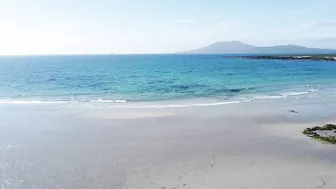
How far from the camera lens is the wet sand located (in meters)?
11.3

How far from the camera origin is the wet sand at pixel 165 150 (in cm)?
1128

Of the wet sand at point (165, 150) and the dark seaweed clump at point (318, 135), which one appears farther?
the dark seaweed clump at point (318, 135)

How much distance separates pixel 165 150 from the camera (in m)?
14.8

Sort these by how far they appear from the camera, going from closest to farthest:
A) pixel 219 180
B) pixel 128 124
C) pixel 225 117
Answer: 1. pixel 219 180
2. pixel 128 124
3. pixel 225 117

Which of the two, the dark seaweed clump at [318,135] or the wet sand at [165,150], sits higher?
the dark seaweed clump at [318,135]

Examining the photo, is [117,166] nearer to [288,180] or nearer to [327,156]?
[288,180]

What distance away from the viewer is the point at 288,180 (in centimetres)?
1130

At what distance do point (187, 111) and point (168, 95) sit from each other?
10419mm

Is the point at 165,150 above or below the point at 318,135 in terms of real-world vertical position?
below

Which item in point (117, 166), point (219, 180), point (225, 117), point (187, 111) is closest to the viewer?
point (219, 180)

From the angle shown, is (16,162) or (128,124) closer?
(16,162)

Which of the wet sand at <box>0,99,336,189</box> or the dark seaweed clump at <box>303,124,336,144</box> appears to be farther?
the dark seaweed clump at <box>303,124,336,144</box>

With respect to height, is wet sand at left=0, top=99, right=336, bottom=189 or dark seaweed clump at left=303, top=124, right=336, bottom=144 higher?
dark seaweed clump at left=303, top=124, right=336, bottom=144

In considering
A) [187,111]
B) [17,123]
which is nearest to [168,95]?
[187,111]
